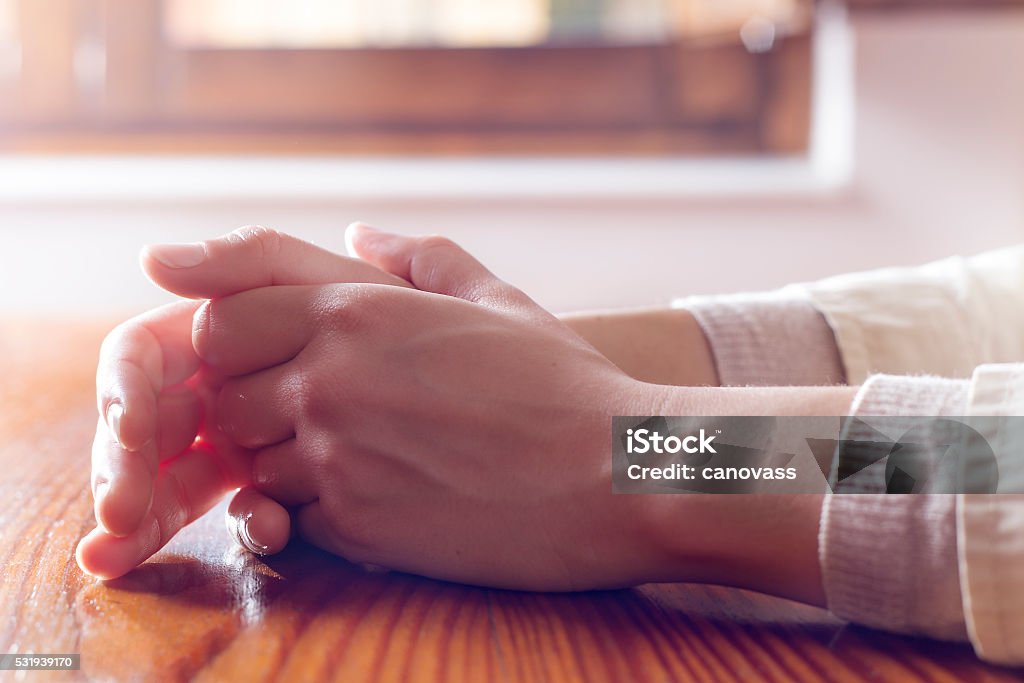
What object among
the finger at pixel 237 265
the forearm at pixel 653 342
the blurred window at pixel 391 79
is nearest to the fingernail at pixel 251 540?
the finger at pixel 237 265

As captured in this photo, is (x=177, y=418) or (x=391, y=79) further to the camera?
(x=391, y=79)

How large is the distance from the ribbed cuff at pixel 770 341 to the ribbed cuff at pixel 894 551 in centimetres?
19

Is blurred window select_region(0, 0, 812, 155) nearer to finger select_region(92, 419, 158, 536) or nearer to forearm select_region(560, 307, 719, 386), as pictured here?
forearm select_region(560, 307, 719, 386)

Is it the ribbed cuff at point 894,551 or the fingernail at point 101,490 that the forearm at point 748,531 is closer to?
the ribbed cuff at point 894,551

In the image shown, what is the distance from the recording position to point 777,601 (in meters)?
0.44

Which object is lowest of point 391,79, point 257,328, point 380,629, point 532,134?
point 380,629

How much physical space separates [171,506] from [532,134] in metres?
1.74

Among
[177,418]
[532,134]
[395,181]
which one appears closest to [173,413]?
[177,418]

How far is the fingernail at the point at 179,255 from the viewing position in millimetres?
480

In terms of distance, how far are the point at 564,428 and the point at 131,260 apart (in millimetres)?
1670

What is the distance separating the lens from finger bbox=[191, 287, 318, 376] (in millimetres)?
481

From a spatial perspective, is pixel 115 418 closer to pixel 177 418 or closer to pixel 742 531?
pixel 177 418

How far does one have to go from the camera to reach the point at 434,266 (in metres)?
0.55

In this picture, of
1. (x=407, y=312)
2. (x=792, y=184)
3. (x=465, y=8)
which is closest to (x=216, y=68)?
(x=465, y=8)
